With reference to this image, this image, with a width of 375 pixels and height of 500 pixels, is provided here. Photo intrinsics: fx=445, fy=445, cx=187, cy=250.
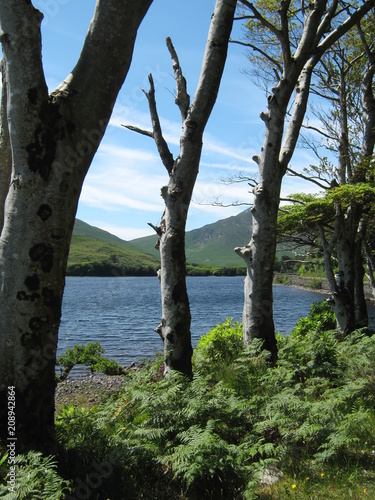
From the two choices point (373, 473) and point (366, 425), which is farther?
point (366, 425)

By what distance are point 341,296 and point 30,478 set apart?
14.0 metres

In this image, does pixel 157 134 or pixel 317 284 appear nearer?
pixel 157 134

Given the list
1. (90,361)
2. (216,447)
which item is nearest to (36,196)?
(216,447)

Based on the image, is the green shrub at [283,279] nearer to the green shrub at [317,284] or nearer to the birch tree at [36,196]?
the green shrub at [317,284]

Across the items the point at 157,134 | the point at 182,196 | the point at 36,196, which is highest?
the point at 157,134

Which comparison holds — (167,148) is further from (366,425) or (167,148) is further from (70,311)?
(70,311)

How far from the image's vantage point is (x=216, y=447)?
15.5ft

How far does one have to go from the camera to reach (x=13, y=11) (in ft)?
15.3

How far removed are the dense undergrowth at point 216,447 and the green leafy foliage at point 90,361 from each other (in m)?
10.1

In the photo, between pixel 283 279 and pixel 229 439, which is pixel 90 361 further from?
pixel 283 279

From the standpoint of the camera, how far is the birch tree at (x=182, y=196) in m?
8.13

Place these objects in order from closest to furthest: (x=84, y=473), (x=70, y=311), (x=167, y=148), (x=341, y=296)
Result: (x=84, y=473) < (x=167, y=148) < (x=341, y=296) < (x=70, y=311)

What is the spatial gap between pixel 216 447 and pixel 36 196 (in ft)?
10.7

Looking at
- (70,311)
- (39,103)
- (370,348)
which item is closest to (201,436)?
(39,103)
